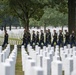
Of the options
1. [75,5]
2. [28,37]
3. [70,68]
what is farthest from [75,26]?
[70,68]

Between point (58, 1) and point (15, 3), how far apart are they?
401 cm

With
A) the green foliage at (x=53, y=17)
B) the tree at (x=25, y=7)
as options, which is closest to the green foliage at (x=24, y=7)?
the tree at (x=25, y=7)

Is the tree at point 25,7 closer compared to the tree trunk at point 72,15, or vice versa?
the tree trunk at point 72,15

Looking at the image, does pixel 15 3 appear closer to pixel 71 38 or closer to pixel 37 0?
pixel 37 0

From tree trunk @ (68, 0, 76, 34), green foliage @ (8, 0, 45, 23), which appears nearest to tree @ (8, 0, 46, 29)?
green foliage @ (8, 0, 45, 23)

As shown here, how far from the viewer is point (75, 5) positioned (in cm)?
2447

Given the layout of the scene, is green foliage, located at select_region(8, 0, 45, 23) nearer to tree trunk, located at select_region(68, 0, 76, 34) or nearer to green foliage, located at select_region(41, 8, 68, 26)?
tree trunk, located at select_region(68, 0, 76, 34)

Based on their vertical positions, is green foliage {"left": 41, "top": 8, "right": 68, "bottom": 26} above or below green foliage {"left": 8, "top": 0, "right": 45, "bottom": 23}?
below

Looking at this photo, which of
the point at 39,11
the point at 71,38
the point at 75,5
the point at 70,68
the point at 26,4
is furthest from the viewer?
the point at 39,11

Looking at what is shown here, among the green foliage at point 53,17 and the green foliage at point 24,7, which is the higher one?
the green foliage at point 24,7

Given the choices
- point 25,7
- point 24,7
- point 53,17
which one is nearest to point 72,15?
point 25,7

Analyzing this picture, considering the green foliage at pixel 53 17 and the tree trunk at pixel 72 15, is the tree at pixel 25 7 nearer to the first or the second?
the tree trunk at pixel 72 15

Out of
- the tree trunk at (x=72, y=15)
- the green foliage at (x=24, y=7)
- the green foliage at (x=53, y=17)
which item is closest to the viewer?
the tree trunk at (x=72, y=15)

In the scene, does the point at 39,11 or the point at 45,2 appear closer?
the point at 45,2
